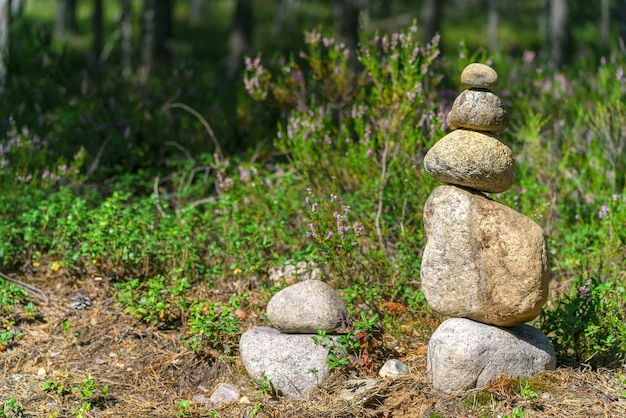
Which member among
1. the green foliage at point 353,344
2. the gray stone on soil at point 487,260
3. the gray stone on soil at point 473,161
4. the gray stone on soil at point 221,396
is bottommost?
the gray stone on soil at point 221,396

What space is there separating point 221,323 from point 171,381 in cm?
47

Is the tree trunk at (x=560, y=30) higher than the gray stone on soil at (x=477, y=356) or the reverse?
higher

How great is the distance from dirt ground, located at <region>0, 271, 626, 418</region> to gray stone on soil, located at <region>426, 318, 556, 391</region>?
67 millimetres

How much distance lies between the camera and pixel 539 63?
8703 mm

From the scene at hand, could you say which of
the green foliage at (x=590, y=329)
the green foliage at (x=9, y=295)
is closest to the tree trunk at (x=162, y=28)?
the green foliage at (x=9, y=295)

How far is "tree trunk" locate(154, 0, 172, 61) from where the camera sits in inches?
505

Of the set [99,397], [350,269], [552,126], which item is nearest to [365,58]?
[350,269]

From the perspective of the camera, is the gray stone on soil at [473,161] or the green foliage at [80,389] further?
the green foliage at [80,389]

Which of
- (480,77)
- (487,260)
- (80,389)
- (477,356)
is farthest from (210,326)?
(480,77)

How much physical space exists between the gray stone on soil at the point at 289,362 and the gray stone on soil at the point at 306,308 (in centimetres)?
8

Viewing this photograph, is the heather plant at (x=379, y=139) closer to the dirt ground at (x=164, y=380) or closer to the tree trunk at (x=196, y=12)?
the dirt ground at (x=164, y=380)

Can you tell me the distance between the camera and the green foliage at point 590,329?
4125 mm

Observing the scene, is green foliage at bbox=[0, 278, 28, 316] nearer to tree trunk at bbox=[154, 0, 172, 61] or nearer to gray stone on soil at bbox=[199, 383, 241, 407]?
gray stone on soil at bbox=[199, 383, 241, 407]

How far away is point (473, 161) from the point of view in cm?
380
